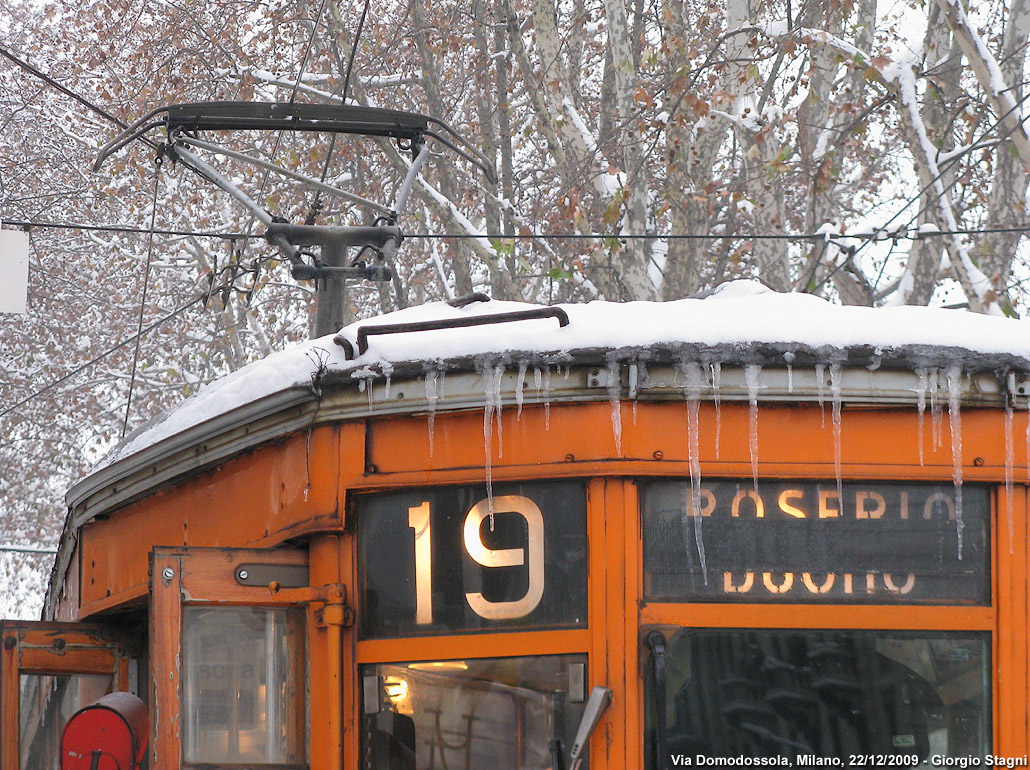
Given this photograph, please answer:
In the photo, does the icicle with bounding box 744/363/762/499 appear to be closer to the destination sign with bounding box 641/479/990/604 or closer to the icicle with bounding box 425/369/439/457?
the destination sign with bounding box 641/479/990/604

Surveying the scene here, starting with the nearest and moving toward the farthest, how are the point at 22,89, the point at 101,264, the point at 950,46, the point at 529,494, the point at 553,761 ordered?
the point at 553,761 < the point at 529,494 < the point at 950,46 < the point at 22,89 < the point at 101,264

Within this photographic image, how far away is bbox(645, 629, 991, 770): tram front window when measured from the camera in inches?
127

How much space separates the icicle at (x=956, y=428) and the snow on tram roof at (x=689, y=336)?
0.06m

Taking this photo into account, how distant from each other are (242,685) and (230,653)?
86mm

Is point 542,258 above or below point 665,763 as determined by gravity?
above

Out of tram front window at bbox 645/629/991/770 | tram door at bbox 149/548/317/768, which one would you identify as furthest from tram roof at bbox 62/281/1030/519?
tram front window at bbox 645/629/991/770

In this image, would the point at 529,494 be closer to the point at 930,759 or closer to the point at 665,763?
the point at 665,763

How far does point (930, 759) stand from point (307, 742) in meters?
1.50

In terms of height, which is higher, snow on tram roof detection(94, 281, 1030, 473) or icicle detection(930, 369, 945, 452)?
snow on tram roof detection(94, 281, 1030, 473)

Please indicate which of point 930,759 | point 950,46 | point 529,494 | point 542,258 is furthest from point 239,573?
point 542,258

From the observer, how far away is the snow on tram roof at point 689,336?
3352 mm

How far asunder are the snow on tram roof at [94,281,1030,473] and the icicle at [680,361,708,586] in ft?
0.20

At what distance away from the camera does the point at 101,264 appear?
70.8ft

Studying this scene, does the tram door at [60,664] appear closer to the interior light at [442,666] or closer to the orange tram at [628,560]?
the orange tram at [628,560]
